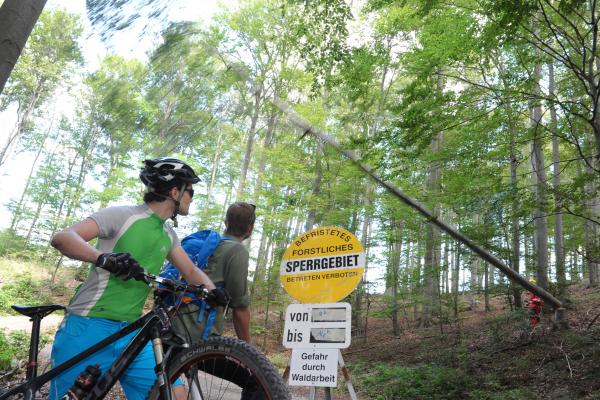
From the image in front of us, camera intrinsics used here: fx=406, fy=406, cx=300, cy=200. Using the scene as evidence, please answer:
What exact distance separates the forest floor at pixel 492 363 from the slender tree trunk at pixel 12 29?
4.66 m

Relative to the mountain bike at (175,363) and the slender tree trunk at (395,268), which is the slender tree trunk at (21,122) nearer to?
the slender tree trunk at (395,268)

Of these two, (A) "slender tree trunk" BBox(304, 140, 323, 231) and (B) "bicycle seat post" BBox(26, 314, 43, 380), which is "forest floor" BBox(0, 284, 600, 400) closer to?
(B) "bicycle seat post" BBox(26, 314, 43, 380)

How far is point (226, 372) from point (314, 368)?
238 cm

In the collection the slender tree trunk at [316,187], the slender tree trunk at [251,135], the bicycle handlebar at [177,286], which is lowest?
the bicycle handlebar at [177,286]

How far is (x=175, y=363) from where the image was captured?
1981 mm

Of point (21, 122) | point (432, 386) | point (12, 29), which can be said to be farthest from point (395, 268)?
point (21, 122)


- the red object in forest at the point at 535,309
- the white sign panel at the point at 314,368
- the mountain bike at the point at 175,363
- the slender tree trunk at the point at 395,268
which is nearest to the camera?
the mountain bike at the point at 175,363

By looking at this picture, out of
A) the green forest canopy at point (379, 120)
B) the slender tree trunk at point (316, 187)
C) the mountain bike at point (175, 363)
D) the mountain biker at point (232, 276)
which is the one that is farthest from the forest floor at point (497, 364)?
the mountain bike at point (175, 363)

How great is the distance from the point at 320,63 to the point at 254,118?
9472 millimetres

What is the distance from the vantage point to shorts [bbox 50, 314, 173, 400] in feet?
6.75

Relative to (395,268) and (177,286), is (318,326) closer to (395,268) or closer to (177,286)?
(177,286)

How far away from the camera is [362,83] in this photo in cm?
784

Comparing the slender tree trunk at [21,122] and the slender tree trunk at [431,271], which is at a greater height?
the slender tree trunk at [21,122]

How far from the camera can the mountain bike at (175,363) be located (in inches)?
70.2
